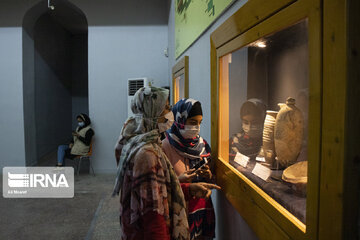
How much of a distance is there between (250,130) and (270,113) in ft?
0.93

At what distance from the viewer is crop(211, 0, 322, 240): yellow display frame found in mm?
685

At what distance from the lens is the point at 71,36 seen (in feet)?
29.0

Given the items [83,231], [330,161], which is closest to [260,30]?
[330,161]

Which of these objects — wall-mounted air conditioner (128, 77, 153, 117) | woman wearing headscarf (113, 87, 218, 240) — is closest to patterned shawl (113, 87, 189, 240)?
woman wearing headscarf (113, 87, 218, 240)

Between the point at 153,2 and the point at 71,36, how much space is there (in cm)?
493

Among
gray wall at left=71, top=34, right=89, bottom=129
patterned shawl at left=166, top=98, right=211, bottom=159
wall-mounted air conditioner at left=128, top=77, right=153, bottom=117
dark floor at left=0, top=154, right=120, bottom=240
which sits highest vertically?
gray wall at left=71, top=34, right=89, bottom=129

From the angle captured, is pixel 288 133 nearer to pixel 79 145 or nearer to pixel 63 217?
pixel 63 217

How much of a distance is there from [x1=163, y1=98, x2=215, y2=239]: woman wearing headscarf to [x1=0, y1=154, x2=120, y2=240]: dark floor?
168 centimetres

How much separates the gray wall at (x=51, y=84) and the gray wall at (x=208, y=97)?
15.6 feet

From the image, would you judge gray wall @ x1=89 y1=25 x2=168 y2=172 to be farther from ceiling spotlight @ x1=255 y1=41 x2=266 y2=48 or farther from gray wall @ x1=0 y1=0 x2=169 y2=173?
ceiling spotlight @ x1=255 y1=41 x2=266 y2=48

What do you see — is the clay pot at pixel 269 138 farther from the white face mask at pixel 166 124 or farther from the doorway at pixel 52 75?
the doorway at pixel 52 75

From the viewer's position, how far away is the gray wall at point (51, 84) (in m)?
6.20

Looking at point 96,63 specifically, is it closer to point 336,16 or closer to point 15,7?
point 15,7

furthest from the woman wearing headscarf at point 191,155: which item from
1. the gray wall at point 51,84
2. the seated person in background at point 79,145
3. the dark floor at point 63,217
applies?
the gray wall at point 51,84
